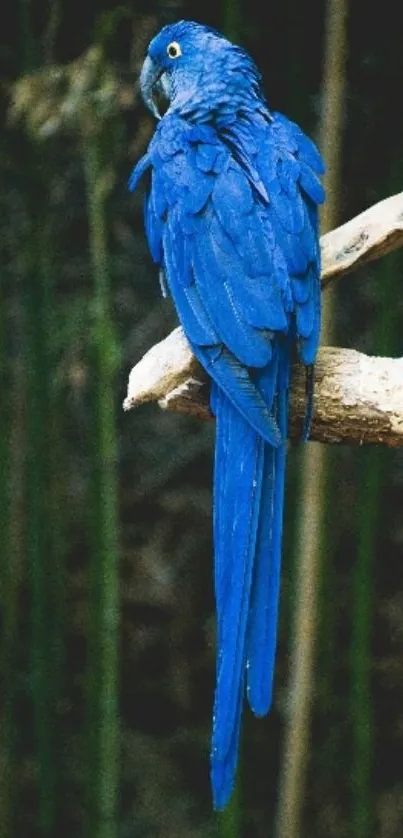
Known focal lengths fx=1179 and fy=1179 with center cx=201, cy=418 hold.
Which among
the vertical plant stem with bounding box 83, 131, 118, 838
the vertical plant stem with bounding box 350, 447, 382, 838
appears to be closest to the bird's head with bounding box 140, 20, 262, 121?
the vertical plant stem with bounding box 83, 131, 118, 838

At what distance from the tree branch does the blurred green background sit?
0.74 ft

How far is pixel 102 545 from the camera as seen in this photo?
1.47 meters

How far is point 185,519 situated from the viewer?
1932 millimetres

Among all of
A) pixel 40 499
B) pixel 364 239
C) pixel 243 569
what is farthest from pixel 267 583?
pixel 40 499

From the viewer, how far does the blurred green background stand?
1433 millimetres

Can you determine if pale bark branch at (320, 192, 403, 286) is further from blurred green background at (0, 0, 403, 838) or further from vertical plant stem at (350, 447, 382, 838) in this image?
vertical plant stem at (350, 447, 382, 838)

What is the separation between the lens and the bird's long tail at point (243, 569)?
1019 mm

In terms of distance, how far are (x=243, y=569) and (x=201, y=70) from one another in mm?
537

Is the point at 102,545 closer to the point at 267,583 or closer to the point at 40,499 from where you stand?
the point at 40,499

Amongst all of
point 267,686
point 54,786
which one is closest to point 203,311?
point 267,686

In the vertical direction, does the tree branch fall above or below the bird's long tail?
above

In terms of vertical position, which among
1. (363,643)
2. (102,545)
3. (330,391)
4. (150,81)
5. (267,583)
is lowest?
(363,643)

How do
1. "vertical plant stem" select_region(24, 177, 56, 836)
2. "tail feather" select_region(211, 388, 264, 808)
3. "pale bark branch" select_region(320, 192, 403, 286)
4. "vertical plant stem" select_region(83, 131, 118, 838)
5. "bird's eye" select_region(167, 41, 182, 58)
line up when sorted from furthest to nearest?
"vertical plant stem" select_region(24, 177, 56, 836), "vertical plant stem" select_region(83, 131, 118, 838), "bird's eye" select_region(167, 41, 182, 58), "pale bark branch" select_region(320, 192, 403, 286), "tail feather" select_region(211, 388, 264, 808)

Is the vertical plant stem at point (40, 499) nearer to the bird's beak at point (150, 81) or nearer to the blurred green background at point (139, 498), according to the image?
the blurred green background at point (139, 498)
